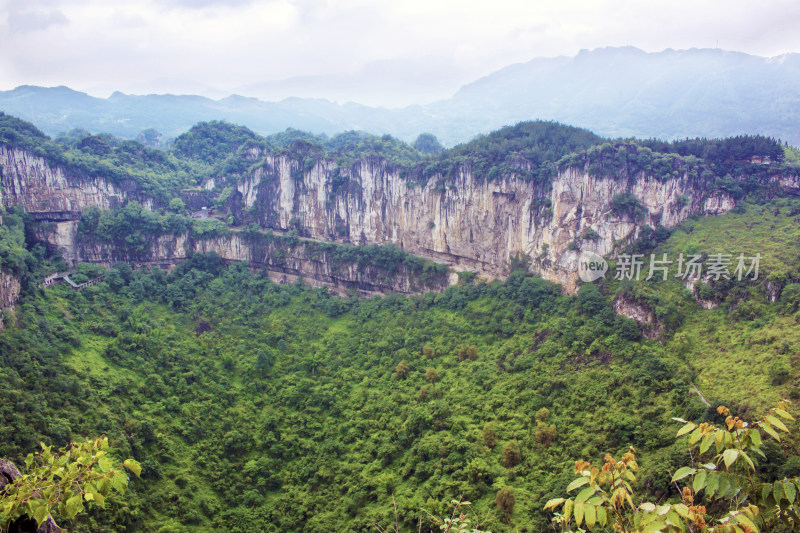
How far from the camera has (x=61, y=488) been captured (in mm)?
4059

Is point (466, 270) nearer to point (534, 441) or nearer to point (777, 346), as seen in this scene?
point (534, 441)

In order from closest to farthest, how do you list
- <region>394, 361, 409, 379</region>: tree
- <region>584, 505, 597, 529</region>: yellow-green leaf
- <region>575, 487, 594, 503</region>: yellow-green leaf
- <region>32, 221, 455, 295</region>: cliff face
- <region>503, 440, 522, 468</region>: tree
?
<region>584, 505, 597, 529</region>: yellow-green leaf, <region>575, 487, 594, 503</region>: yellow-green leaf, <region>503, 440, 522, 468</region>: tree, <region>394, 361, 409, 379</region>: tree, <region>32, 221, 455, 295</region>: cliff face

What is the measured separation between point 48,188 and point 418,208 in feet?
88.1

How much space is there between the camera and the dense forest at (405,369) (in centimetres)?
1861

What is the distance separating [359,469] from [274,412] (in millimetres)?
6325

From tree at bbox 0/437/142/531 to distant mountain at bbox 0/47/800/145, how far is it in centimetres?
8667

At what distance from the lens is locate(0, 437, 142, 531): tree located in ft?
12.5

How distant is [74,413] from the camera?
20.1 meters

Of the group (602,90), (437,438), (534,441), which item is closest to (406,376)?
(437,438)

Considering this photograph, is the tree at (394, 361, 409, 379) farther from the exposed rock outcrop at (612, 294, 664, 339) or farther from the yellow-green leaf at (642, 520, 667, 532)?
the yellow-green leaf at (642, 520, 667, 532)

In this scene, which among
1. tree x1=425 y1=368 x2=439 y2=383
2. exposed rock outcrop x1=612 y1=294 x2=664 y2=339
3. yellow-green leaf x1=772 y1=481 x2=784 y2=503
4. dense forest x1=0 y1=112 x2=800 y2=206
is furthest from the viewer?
dense forest x1=0 y1=112 x2=800 y2=206

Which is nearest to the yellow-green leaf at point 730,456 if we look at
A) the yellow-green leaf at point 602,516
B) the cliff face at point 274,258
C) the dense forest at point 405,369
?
Answer: the yellow-green leaf at point 602,516

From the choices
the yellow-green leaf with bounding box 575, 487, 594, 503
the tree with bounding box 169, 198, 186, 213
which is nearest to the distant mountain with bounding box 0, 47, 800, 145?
the tree with bounding box 169, 198, 186, 213

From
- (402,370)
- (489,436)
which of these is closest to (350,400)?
(402,370)
